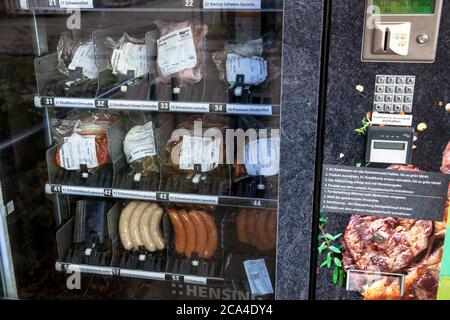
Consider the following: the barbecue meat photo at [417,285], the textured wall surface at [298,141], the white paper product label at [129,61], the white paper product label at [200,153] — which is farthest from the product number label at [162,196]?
the barbecue meat photo at [417,285]

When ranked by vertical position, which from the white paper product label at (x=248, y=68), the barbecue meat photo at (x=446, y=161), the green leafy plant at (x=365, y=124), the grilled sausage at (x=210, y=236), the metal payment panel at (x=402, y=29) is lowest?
the grilled sausage at (x=210, y=236)

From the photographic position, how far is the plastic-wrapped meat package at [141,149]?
2037mm

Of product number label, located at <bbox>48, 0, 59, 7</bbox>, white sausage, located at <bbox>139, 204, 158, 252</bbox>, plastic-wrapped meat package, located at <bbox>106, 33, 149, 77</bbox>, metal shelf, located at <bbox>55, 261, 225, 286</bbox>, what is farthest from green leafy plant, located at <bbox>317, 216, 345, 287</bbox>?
product number label, located at <bbox>48, 0, 59, 7</bbox>

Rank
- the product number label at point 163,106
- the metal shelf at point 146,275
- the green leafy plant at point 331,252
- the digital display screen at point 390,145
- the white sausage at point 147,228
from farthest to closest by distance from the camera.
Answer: the white sausage at point 147,228 < the metal shelf at point 146,275 < the product number label at point 163,106 < the green leafy plant at point 331,252 < the digital display screen at point 390,145

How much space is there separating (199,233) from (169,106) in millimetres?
589

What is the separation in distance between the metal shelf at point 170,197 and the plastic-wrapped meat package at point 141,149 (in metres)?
0.15

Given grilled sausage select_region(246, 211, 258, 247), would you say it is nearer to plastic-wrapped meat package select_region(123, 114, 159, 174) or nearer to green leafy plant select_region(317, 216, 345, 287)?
plastic-wrapped meat package select_region(123, 114, 159, 174)

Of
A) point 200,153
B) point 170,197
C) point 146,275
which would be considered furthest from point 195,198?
point 146,275

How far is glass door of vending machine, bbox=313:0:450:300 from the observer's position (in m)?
1.19

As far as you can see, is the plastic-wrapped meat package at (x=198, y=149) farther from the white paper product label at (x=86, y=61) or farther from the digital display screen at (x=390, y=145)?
the digital display screen at (x=390, y=145)

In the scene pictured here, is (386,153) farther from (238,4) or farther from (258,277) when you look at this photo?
(258,277)

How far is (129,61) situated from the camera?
2.00 metres

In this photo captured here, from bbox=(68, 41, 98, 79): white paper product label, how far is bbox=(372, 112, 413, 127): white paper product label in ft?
4.11

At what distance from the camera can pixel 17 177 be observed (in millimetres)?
2092
